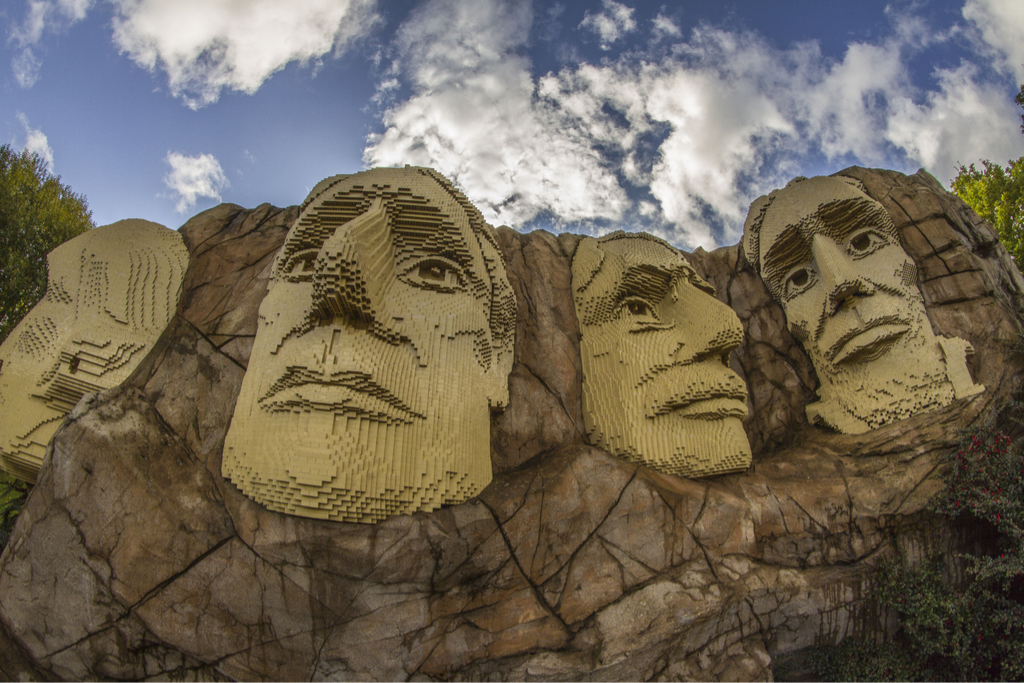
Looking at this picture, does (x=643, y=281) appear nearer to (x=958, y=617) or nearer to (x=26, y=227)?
(x=958, y=617)

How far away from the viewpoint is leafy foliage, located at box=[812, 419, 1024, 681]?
14.3 feet

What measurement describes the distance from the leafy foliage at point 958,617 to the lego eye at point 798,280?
9.16 feet

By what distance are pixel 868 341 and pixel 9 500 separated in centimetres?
851

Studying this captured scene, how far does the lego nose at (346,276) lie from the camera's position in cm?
373

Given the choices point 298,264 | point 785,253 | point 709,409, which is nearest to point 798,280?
point 785,253

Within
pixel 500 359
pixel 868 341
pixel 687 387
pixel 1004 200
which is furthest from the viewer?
pixel 1004 200

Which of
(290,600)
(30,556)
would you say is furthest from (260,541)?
(30,556)

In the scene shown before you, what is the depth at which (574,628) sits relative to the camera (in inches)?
148

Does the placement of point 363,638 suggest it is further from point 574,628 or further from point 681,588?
point 681,588

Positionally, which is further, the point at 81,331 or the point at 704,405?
the point at 704,405

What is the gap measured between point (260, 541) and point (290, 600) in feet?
1.31

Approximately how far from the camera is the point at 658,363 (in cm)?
524

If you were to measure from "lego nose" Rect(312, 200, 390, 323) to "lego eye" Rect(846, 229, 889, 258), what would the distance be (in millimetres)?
5572

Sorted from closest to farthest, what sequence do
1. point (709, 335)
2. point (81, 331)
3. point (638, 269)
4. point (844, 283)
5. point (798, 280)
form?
point (81, 331) → point (709, 335) → point (638, 269) → point (844, 283) → point (798, 280)
